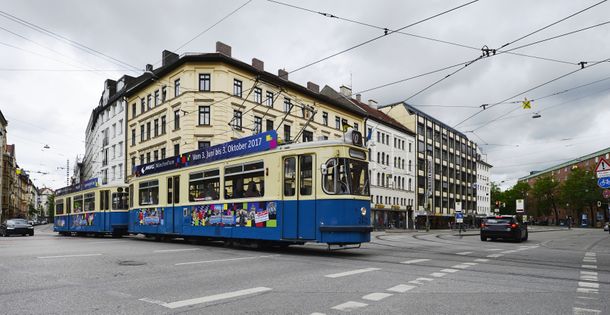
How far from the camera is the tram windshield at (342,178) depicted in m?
12.5

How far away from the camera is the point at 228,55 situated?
38844 mm

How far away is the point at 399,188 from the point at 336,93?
54.5 feet

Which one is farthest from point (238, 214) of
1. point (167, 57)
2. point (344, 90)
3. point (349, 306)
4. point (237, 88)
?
point (344, 90)

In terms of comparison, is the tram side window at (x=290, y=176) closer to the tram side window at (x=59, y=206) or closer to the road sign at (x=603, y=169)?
the road sign at (x=603, y=169)

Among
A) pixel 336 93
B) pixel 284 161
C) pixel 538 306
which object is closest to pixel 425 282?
pixel 538 306

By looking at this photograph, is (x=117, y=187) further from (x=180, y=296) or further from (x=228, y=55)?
(x=180, y=296)

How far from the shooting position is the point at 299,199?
12992mm

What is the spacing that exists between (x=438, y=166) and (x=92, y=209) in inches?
2226

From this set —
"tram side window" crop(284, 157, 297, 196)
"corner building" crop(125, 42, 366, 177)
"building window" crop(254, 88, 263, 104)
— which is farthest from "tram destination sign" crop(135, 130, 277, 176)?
"building window" crop(254, 88, 263, 104)

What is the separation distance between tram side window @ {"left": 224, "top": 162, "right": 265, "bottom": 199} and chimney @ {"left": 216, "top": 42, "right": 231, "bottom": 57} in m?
24.7

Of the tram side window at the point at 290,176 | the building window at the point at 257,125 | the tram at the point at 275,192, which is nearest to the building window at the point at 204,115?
the building window at the point at 257,125

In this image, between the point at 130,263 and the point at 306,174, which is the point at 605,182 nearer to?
the point at 306,174

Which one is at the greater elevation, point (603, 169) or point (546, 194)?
point (603, 169)

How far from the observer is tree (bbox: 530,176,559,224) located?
113812 millimetres
